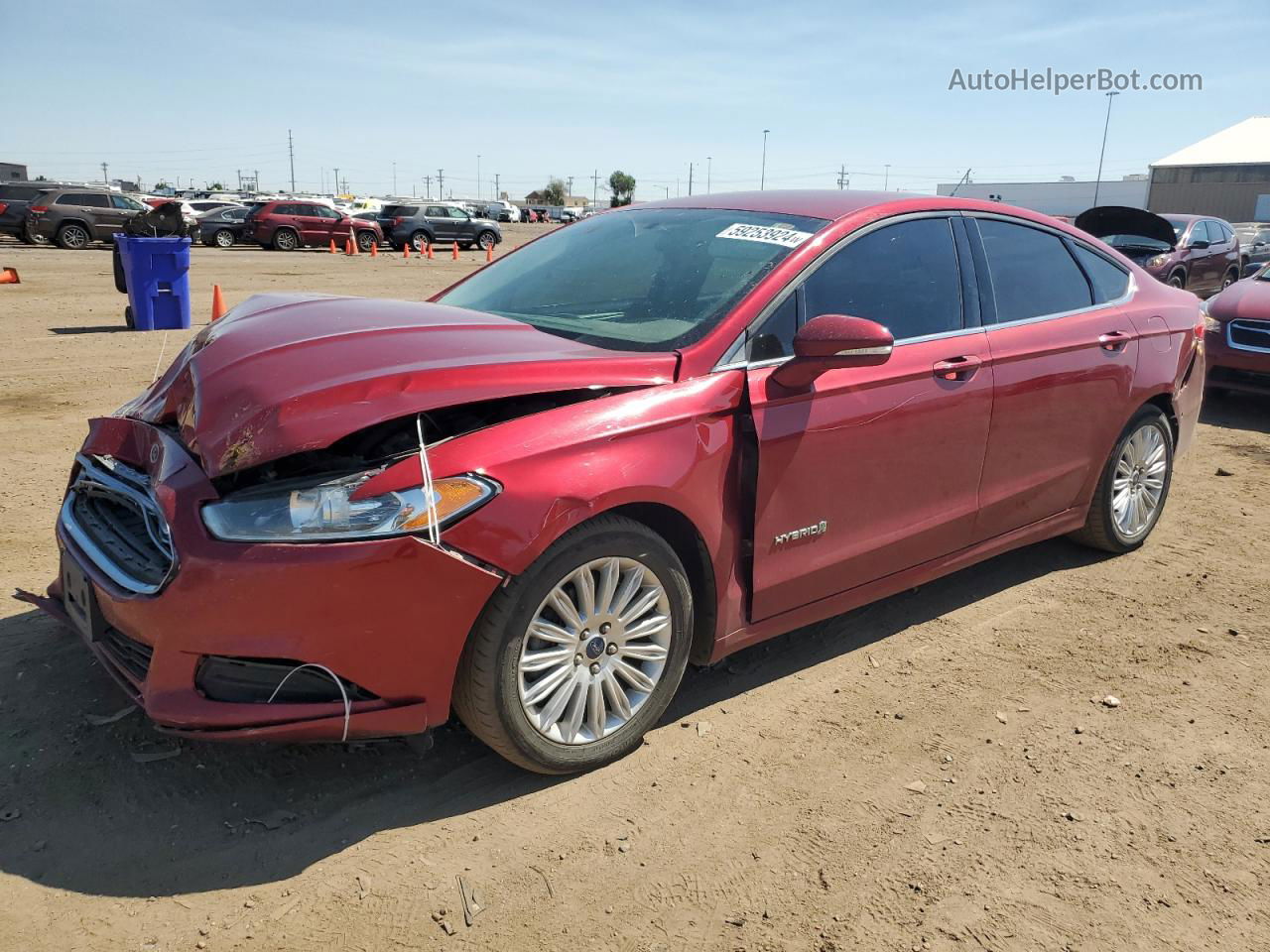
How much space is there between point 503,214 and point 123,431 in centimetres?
6988

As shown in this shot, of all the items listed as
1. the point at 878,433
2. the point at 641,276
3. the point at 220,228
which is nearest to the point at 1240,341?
the point at 878,433

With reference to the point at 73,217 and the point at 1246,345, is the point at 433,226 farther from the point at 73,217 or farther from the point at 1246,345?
the point at 1246,345

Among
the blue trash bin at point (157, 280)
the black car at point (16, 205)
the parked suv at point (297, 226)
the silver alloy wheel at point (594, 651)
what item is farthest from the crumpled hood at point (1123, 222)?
the black car at point (16, 205)

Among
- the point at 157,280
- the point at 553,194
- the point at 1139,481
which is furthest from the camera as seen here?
the point at 553,194

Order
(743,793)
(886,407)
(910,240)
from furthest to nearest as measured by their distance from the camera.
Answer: (910,240), (886,407), (743,793)

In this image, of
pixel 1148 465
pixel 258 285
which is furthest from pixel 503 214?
pixel 1148 465

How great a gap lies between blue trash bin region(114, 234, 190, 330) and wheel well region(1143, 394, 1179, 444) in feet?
33.4

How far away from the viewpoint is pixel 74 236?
2647 cm

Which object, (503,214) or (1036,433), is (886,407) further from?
(503,214)

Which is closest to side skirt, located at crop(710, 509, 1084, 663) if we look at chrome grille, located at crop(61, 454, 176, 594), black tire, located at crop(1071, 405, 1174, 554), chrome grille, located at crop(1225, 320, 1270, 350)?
black tire, located at crop(1071, 405, 1174, 554)

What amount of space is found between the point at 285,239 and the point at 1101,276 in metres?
28.8

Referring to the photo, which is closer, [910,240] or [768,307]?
[768,307]

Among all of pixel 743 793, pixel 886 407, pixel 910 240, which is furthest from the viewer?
pixel 910 240

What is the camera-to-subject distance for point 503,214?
70.0m
